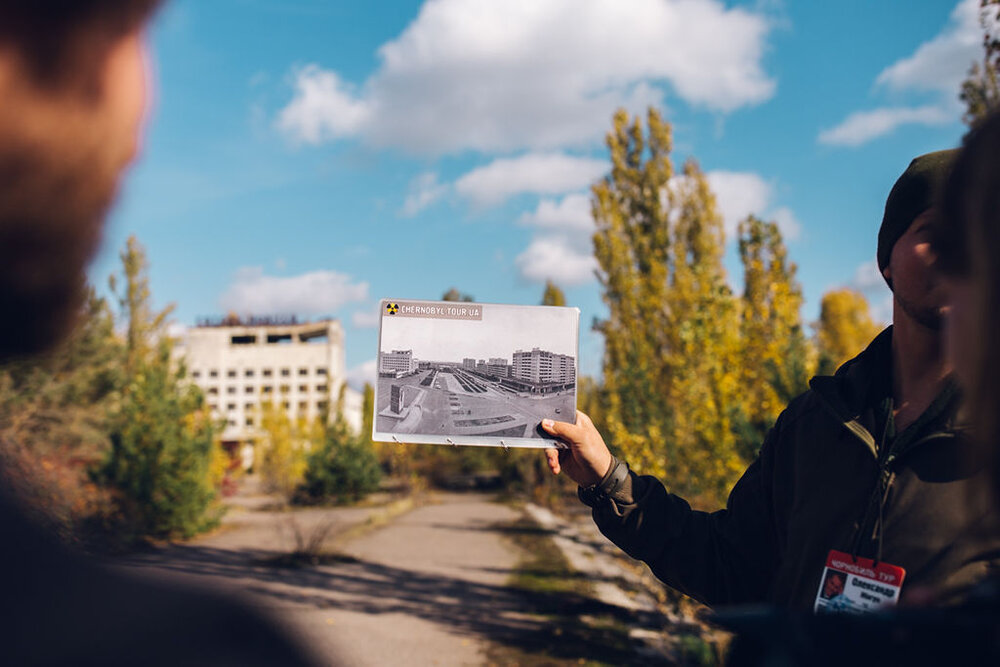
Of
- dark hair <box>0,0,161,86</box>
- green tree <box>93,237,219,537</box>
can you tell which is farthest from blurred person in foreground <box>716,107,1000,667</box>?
green tree <box>93,237,219,537</box>

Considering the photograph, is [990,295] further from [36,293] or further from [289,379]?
[289,379]

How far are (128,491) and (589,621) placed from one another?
13.0 m

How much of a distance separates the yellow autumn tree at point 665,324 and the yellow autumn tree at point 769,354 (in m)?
0.22

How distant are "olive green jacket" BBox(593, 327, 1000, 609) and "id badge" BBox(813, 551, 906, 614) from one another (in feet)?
0.07

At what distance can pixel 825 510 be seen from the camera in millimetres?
1764

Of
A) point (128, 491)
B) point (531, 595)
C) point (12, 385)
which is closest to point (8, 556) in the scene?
point (531, 595)

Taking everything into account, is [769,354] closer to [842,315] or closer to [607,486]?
[607,486]

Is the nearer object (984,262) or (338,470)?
(984,262)

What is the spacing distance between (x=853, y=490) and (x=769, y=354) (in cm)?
602

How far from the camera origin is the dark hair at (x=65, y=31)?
53 cm

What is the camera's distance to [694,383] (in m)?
8.40

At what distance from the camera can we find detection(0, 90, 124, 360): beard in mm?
535

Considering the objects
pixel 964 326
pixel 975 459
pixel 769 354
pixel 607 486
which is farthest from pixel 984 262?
pixel 769 354

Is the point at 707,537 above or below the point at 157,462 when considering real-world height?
above
